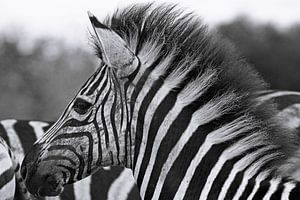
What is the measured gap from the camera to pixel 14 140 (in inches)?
307

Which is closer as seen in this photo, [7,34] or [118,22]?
[118,22]

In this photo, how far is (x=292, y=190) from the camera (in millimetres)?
4477

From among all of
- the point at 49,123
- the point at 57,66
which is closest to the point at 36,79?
the point at 57,66

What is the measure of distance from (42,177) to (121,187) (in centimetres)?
272

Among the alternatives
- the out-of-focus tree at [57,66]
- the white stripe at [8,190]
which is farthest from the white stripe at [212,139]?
the out-of-focus tree at [57,66]

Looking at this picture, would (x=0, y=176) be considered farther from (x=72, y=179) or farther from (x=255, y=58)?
(x=255, y=58)

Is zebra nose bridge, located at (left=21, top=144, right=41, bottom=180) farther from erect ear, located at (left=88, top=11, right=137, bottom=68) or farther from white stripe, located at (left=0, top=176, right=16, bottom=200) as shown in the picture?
white stripe, located at (left=0, top=176, right=16, bottom=200)

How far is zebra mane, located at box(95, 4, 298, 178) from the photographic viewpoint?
477 cm

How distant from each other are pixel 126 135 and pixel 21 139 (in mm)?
3165

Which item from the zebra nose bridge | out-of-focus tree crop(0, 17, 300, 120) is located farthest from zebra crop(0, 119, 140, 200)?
out-of-focus tree crop(0, 17, 300, 120)

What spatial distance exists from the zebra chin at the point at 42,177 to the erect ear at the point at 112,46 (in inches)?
38.0

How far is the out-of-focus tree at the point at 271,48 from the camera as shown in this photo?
101 ft

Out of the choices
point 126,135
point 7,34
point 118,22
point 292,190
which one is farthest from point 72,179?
point 7,34

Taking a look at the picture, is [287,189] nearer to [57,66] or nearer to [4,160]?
[4,160]
